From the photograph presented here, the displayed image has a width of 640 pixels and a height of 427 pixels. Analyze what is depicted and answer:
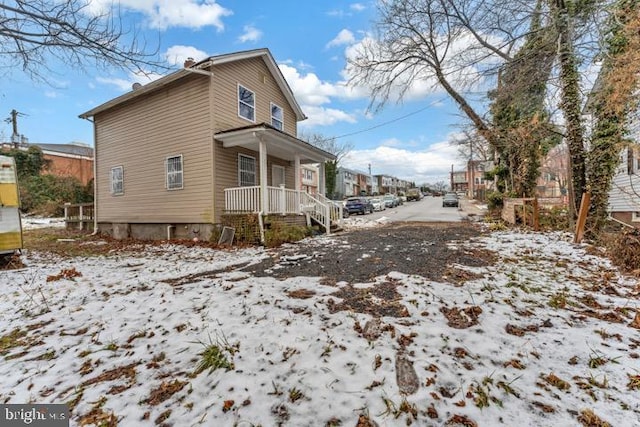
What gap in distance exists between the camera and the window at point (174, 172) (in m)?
10.2

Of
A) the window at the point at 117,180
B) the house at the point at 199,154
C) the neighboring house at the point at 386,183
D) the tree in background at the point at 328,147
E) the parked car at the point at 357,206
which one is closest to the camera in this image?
the house at the point at 199,154

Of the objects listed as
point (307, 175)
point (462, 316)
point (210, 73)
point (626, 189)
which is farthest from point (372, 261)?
point (307, 175)

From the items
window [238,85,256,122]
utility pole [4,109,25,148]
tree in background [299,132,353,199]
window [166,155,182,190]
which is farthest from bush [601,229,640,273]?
utility pole [4,109,25,148]

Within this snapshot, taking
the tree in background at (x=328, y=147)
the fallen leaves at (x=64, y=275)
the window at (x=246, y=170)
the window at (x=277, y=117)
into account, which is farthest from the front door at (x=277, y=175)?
the tree in background at (x=328, y=147)

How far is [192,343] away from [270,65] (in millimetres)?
11894

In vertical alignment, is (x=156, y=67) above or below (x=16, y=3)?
below

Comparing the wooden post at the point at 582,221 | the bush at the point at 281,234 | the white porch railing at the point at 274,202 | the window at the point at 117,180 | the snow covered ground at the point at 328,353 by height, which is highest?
the window at the point at 117,180

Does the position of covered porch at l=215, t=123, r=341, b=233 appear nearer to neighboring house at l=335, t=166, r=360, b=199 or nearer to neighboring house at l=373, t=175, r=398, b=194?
neighboring house at l=335, t=166, r=360, b=199

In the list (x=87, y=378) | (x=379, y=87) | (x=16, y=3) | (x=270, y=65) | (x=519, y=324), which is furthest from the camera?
(x=379, y=87)

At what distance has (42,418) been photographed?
2045 millimetres

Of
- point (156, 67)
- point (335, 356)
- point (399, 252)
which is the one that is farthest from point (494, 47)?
point (335, 356)

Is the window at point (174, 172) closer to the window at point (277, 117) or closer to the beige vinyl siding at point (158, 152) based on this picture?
the beige vinyl siding at point (158, 152)

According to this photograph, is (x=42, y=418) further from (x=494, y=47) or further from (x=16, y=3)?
(x=494, y=47)

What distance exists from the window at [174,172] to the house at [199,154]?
0.04m
